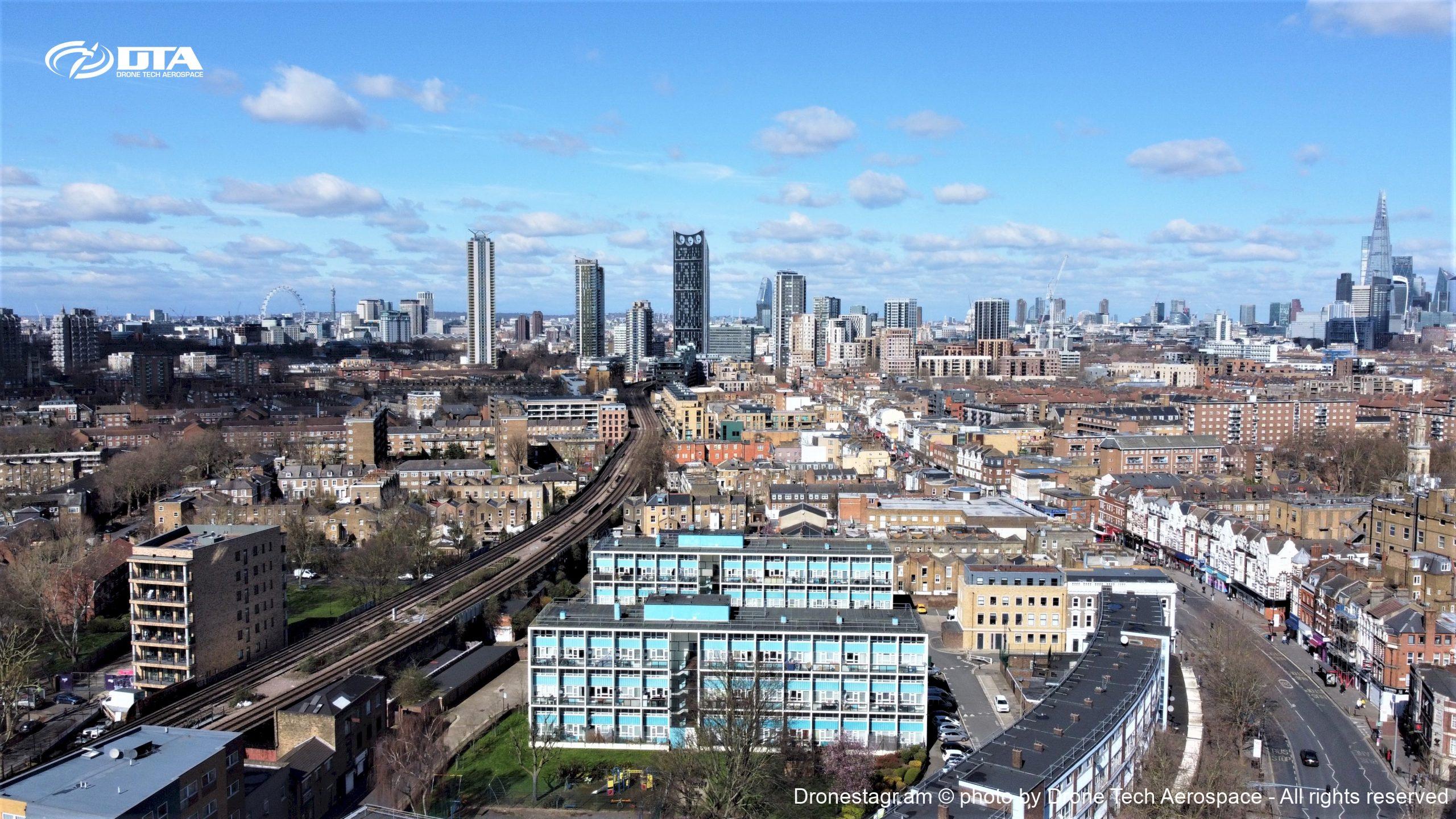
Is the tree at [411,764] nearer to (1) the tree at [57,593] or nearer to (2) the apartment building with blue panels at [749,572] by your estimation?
(2) the apartment building with blue panels at [749,572]

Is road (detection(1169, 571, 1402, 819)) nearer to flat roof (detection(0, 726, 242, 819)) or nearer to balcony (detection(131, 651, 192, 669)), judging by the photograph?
flat roof (detection(0, 726, 242, 819))

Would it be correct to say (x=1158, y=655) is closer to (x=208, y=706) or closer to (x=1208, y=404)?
(x=208, y=706)

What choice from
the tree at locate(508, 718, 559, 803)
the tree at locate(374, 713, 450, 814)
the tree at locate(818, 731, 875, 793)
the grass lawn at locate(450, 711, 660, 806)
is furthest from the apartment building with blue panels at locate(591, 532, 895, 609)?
the tree at locate(374, 713, 450, 814)

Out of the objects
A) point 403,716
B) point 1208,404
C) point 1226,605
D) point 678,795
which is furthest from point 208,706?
point 1208,404

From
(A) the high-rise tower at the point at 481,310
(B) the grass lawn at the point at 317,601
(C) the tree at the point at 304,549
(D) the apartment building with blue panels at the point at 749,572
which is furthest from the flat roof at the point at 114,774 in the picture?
(A) the high-rise tower at the point at 481,310

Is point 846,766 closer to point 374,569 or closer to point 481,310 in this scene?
point 374,569
